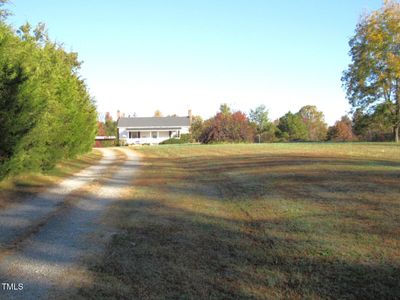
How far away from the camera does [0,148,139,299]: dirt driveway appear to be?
15.7 ft

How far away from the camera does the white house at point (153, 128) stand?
77.1 m

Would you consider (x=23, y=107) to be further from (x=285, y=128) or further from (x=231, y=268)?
(x=285, y=128)

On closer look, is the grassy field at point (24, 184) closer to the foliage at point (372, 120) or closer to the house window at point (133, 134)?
the foliage at point (372, 120)

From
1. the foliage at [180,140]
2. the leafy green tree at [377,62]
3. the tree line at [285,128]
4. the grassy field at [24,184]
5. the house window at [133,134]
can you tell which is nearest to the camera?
the grassy field at [24,184]

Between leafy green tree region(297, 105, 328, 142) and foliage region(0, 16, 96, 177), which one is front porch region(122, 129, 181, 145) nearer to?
leafy green tree region(297, 105, 328, 142)

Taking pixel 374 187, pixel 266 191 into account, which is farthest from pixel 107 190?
pixel 374 187

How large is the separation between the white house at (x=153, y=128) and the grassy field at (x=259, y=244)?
65.5 metres

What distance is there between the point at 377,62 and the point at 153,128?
43361 millimetres

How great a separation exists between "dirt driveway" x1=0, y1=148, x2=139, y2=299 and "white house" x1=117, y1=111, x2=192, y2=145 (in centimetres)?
6526

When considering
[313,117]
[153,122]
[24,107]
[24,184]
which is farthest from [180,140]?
[313,117]

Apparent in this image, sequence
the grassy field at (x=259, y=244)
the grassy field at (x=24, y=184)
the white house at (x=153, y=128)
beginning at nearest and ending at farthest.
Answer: the grassy field at (x=259, y=244)
the grassy field at (x=24, y=184)
the white house at (x=153, y=128)

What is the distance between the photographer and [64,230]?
7391 mm

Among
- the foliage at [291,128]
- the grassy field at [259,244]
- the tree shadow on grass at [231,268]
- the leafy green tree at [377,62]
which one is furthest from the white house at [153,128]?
the tree shadow on grass at [231,268]

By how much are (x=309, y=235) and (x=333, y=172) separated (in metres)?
7.92
